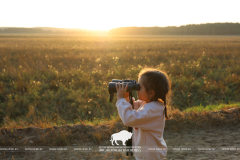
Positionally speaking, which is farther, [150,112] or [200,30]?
[200,30]

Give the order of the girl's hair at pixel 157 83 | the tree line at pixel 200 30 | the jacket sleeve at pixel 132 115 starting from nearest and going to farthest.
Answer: the jacket sleeve at pixel 132 115
the girl's hair at pixel 157 83
the tree line at pixel 200 30

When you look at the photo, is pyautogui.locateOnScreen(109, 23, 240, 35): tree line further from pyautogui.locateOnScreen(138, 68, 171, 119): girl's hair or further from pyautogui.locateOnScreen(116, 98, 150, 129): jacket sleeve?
pyautogui.locateOnScreen(116, 98, 150, 129): jacket sleeve

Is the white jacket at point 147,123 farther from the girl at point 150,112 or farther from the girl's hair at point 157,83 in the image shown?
the girl's hair at point 157,83

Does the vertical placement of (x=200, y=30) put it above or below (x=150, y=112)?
above

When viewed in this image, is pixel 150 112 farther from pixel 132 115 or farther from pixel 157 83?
pixel 157 83

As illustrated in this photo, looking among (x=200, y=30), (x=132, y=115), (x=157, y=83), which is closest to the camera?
(x=132, y=115)

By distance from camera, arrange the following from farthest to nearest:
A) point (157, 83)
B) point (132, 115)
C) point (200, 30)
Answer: point (200, 30)
point (157, 83)
point (132, 115)

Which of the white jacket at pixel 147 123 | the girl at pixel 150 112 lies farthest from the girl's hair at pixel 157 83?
the white jacket at pixel 147 123

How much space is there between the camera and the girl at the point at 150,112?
192cm

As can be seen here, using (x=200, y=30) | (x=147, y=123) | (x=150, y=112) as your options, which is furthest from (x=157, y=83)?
(x=200, y=30)

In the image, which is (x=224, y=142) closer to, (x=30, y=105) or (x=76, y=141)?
Result: (x=76, y=141)

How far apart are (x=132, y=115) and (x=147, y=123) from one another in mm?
202

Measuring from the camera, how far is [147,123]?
1.94 m

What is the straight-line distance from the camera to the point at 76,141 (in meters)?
3.72
